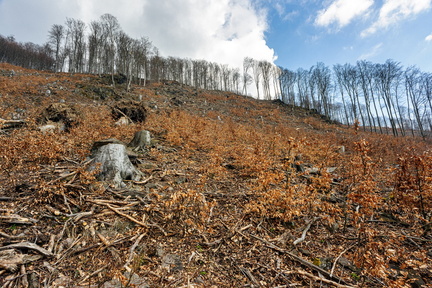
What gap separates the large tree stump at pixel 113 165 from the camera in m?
4.74

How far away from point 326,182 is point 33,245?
6333 millimetres

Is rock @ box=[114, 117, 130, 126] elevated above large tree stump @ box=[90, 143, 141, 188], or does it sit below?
above

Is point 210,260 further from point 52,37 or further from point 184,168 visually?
point 52,37

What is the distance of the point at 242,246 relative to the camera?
3.53m

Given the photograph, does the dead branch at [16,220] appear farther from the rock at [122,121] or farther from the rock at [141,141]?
the rock at [122,121]

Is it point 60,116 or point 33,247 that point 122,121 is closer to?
point 60,116

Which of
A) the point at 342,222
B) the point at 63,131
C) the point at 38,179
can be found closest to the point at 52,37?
the point at 63,131

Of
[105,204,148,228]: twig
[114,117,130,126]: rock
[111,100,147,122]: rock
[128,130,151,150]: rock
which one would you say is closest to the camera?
[105,204,148,228]: twig

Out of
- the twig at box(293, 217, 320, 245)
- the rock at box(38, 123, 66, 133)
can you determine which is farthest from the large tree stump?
the twig at box(293, 217, 320, 245)

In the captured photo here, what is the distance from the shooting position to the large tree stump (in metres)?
4.74

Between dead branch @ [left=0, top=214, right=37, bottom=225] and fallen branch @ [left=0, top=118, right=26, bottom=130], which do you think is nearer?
dead branch @ [left=0, top=214, right=37, bottom=225]

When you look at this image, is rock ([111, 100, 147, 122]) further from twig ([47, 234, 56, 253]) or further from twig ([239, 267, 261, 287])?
twig ([239, 267, 261, 287])

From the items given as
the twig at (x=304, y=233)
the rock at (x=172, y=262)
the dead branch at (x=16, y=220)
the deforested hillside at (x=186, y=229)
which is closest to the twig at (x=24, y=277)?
the deforested hillside at (x=186, y=229)

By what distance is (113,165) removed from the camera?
16.1ft
